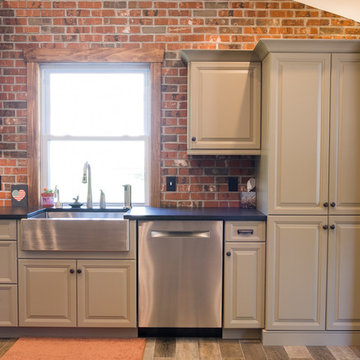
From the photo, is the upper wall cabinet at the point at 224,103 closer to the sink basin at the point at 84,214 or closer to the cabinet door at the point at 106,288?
the sink basin at the point at 84,214

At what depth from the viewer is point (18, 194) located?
10.9 ft

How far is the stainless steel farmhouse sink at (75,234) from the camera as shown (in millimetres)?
2762

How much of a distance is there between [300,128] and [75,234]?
1.77m

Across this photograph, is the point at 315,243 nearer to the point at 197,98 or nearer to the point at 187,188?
the point at 187,188

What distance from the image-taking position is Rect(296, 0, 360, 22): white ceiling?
3070mm

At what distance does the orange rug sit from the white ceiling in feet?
9.83

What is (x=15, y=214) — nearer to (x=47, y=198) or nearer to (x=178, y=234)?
(x=47, y=198)

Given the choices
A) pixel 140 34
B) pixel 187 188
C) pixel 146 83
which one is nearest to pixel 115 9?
pixel 140 34

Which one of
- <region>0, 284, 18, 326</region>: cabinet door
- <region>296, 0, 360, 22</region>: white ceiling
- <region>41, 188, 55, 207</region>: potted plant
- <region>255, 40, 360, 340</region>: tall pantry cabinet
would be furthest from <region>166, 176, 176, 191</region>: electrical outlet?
<region>296, 0, 360, 22</region>: white ceiling

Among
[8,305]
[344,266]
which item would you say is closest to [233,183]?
[344,266]

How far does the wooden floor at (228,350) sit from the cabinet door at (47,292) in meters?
0.28

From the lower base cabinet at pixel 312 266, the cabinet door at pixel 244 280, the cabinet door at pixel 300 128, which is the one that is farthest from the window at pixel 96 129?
the lower base cabinet at pixel 312 266

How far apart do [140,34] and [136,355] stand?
2.52 meters

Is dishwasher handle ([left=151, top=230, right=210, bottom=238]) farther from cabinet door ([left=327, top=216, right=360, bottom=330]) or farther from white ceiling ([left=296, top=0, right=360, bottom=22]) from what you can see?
white ceiling ([left=296, top=0, right=360, bottom=22])
